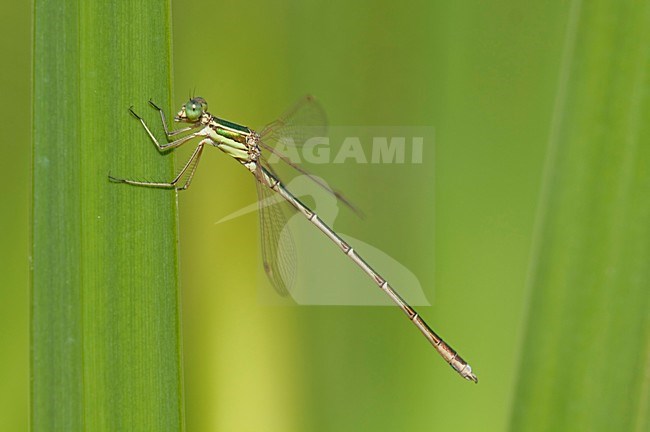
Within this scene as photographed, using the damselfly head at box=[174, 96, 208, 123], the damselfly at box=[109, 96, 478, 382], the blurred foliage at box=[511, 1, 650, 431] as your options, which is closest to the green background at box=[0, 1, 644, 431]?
the damselfly at box=[109, 96, 478, 382]

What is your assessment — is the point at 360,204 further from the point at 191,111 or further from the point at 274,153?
the point at 191,111

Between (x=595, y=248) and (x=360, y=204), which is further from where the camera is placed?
(x=360, y=204)

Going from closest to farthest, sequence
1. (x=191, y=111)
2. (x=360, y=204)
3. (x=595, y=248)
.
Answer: (x=595, y=248), (x=191, y=111), (x=360, y=204)

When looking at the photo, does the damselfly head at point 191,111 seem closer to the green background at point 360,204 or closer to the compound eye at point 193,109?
the compound eye at point 193,109

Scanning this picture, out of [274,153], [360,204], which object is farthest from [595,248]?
[274,153]

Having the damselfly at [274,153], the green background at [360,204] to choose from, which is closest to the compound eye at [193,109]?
the damselfly at [274,153]

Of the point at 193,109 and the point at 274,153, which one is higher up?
the point at 193,109

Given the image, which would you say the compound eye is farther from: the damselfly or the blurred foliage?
the blurred foliage
